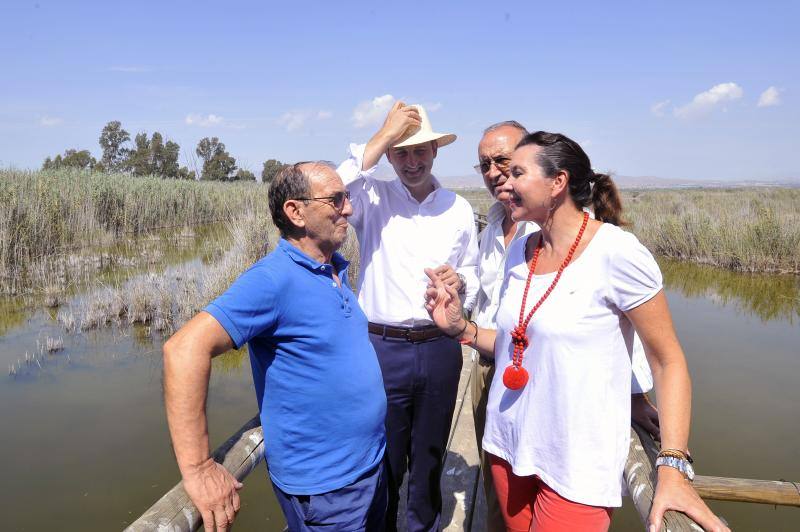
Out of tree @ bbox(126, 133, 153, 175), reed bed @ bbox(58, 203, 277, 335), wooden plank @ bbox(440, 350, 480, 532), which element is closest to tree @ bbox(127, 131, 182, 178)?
tree @ bbox(126, 133, 153, 175)

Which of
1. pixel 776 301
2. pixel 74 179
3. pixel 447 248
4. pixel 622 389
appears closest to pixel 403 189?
pixel 447 248

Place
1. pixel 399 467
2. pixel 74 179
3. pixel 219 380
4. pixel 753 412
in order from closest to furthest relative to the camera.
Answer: pixel 399 467
pixel 753 412
pixel 219 380
pixel 74 179

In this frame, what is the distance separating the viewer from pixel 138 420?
579 cm

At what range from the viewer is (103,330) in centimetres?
814

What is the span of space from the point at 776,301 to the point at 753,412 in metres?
6.10

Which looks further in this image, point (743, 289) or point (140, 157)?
point (140, 157)

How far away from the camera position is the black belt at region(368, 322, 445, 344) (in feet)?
8.39

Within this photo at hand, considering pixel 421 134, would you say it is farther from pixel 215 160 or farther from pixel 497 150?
pixel 215 160

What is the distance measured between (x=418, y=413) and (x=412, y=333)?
40 centimetres

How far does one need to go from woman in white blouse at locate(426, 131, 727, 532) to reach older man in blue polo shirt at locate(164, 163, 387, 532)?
1.56ft

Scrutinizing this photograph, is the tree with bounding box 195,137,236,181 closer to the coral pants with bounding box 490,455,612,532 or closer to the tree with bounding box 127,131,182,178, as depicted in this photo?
the tree with bounding box 127,131,182,178

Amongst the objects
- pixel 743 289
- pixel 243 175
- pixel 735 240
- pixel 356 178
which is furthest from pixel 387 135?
pixel 243 175

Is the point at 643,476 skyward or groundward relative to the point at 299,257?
groundward

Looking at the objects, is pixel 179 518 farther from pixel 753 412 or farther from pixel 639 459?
pixel 753 412
